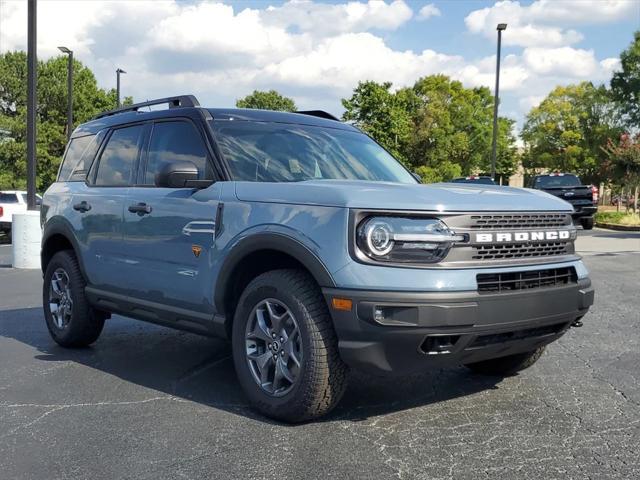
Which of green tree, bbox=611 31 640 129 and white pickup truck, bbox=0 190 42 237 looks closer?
white pickup truck, bbox=0 190 42 237

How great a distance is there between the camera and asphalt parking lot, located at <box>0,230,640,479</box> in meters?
3.35

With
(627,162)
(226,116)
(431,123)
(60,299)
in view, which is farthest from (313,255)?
(431,123)

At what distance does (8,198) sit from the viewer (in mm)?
21781

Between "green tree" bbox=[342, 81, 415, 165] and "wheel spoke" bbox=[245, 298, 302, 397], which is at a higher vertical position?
"green tree" bbox=[342, 81, 415, 165]

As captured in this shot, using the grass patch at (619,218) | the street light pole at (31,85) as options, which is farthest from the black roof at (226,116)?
the grass patch at (619,218)

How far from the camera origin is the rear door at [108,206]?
5281 millimetres

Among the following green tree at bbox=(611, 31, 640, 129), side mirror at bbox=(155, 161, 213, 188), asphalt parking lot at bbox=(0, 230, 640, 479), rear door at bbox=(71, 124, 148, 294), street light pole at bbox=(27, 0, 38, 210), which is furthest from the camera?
green tree at bbox=(611, 31, 640, 129)

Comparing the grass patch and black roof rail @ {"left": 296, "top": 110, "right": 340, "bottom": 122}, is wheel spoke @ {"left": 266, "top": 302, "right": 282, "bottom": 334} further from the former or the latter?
the grass patch

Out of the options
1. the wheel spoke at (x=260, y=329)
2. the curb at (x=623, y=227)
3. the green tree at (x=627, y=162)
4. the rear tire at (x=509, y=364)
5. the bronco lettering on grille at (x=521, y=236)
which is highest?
the green tree at (x=627, y=162)

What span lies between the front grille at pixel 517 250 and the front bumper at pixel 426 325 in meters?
0.22

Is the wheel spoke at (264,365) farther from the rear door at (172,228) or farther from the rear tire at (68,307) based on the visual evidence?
the rear tire at (68,307)

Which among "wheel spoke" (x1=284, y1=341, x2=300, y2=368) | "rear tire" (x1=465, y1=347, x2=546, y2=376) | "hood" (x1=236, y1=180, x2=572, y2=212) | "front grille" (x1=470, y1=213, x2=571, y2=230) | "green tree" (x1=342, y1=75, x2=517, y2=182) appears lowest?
"rear tire" (x1=465, y1=347, x2=546, y2=376)

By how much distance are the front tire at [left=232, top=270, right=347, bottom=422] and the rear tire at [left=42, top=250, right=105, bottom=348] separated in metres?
2.17

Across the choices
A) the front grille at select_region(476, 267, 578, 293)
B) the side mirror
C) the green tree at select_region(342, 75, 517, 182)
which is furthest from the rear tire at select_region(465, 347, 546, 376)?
the green tree at select_region(342, 75, 517, 182)
